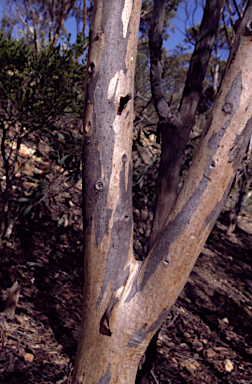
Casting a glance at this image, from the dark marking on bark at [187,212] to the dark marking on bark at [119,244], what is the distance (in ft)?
0.31

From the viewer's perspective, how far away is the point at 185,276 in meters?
1.16

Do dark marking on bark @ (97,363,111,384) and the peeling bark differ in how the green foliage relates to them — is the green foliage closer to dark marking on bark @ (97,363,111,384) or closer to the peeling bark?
the peeling bark

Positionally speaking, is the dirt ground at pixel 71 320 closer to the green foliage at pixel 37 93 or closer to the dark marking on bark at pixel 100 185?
the green foliage at pixel 37 93

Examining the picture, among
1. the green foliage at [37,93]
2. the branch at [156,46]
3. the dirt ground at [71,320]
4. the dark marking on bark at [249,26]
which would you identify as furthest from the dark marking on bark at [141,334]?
the green foliage at [37,93]

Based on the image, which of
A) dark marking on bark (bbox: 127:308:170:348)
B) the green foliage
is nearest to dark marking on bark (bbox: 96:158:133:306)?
dark marking on bark (bbox: 127:308:170:348)

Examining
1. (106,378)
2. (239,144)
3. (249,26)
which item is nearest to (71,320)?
(106,378)

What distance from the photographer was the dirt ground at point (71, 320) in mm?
2291

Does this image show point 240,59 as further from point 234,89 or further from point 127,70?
point 127,70

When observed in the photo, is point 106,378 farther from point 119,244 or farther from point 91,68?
point 91,68

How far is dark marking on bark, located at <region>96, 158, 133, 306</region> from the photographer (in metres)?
1.16

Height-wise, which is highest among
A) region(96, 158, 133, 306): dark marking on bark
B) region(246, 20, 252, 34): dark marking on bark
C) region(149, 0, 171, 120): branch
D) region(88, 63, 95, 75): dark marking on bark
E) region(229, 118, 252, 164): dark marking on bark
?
region(149, 0, 171, 120): branch

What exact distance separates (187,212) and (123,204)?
0.81ft

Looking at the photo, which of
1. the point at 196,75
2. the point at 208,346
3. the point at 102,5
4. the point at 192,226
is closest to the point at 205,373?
the point at 208,346

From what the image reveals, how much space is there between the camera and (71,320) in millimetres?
2852
